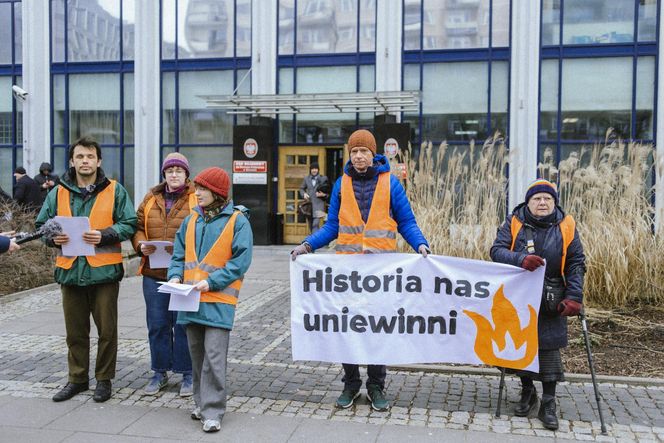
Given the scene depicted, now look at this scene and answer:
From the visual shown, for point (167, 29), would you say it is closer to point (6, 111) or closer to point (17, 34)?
point (17, 34)

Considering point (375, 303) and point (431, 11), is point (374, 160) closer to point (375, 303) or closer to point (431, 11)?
point (375, 303)

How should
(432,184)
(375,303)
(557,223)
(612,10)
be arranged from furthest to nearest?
(612,10) → (432,184) → (375,303) → (557,223)

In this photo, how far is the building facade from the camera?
56.2ft

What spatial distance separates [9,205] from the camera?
1162cm

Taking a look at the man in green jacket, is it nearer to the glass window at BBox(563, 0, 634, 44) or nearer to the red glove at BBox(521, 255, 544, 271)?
the red glove at BBox(521, 255, 544, 271)

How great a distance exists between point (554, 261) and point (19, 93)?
60.6 ft

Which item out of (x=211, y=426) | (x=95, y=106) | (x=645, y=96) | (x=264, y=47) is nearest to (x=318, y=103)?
(x=264, y=47)

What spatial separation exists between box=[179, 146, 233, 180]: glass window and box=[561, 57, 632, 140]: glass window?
29.1 ft

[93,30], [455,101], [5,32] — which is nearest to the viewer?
[455,101]

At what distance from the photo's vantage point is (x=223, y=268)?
4891 millimetres

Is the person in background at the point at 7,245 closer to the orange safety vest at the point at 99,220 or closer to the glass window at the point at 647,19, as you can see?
the orange safety vest at the point at 99,220

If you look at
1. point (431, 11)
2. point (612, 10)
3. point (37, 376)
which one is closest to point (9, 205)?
point (37, 376)

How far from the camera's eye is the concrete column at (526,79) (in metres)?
17.2

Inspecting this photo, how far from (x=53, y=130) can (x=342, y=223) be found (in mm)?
17415
